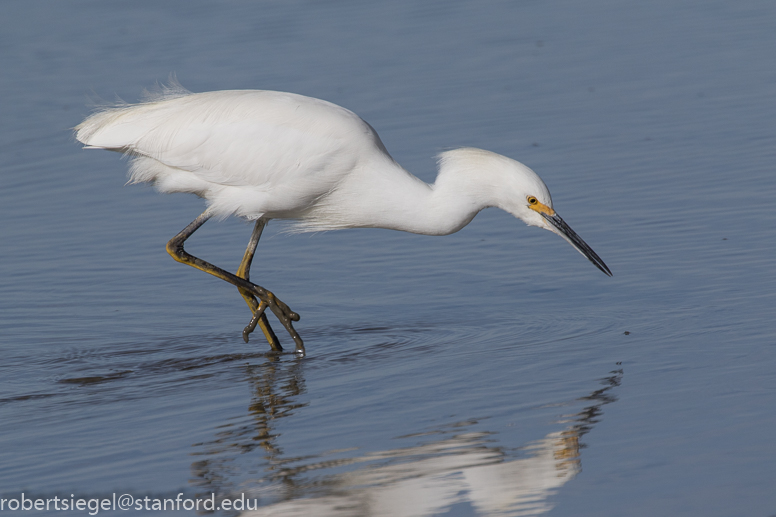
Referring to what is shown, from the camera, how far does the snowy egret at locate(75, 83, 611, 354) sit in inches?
286

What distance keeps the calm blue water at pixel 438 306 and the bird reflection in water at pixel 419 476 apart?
0.05ft

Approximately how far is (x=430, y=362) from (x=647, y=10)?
12170 mm

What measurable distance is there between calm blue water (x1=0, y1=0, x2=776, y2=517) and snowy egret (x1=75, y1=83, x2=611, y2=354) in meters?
0.74

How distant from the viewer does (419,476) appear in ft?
16.9

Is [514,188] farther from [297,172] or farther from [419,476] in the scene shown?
[419,476]

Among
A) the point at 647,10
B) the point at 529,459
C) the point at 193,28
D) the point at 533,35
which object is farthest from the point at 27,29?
the point at 529,459

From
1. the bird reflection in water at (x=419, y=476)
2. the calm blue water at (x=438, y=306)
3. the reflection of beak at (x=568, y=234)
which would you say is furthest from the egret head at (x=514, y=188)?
the bird reflection in water at (x=419, y=476)

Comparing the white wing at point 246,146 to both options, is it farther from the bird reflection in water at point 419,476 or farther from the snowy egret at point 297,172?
the bird reflection in water at point 419,476

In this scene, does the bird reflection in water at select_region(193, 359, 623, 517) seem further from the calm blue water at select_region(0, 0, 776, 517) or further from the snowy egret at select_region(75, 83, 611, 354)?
the snowy egret at select_region(75, 83, 611, 354)

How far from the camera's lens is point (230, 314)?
8539 mm

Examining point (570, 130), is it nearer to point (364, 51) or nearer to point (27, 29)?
point (364, 51)

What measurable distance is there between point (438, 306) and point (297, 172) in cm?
148

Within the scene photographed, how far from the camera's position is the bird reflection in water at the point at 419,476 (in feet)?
16.1

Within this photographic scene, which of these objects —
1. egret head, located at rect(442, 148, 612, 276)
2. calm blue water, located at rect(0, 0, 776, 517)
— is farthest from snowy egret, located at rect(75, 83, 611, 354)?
calm blue water, located at rect(0, 0, 776, 517)
